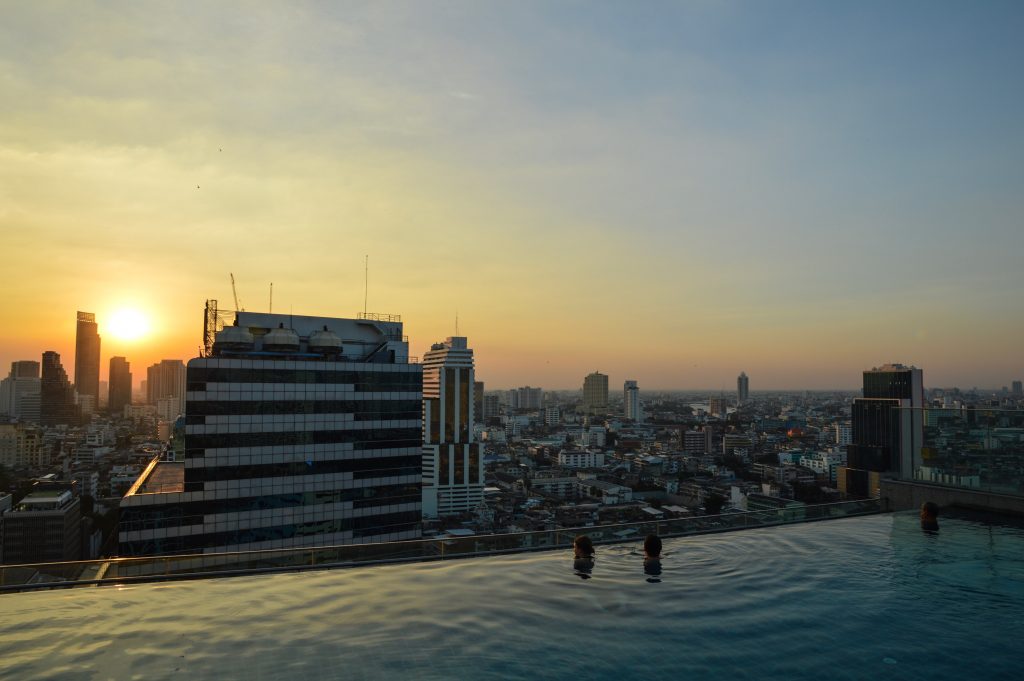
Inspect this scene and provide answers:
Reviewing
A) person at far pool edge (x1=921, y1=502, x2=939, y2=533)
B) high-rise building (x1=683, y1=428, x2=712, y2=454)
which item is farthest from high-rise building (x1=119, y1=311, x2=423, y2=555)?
high-rise building (x1=683, y1=428, x2=712, y2=454)

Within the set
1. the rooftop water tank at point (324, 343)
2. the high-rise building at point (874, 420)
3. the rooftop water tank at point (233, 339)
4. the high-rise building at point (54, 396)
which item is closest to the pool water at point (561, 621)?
the rooftop water tank at point (233, 339)

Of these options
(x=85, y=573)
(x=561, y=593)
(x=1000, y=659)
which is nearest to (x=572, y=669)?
(x=561, y=593)

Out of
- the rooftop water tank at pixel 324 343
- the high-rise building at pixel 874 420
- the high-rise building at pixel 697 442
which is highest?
the rooftop water tank at pixel 324 343

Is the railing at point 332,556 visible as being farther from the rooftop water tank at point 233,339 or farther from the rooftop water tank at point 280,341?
the rooftop water tank at point 280,341

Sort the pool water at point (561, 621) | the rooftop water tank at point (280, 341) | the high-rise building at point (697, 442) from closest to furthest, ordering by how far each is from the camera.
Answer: the pool water at point (561, 621), the rooftop water tank at point (280, 341), the high-rise building at point (697, 442)

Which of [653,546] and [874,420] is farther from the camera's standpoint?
[874,420]

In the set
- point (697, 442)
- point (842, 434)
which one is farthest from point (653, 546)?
point (842, 434)

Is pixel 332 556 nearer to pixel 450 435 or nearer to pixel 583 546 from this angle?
pixel 583 546
